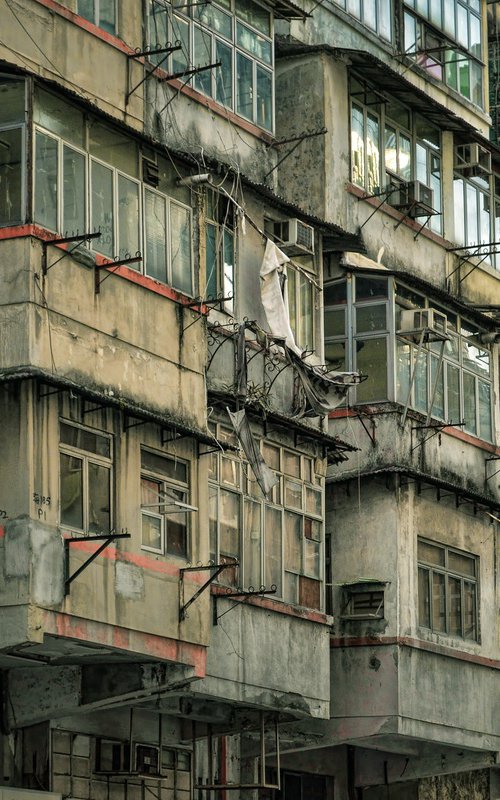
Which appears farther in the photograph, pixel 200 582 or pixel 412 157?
pixel 412 157

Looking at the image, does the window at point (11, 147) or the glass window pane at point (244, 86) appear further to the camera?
the glass window pane at point (244, 86)

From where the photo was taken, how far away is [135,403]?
66.5ft

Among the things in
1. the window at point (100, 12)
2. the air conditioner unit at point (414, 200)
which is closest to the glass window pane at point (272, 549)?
the window at point (100, 12)

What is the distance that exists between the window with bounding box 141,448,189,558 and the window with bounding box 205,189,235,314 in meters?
2.83

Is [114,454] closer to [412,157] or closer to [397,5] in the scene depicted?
[412,157]

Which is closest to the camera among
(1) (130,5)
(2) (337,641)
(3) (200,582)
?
(3) (200,582)

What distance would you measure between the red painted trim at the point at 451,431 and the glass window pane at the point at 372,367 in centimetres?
22

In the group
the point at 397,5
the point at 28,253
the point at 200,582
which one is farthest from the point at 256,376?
the point at 397,5

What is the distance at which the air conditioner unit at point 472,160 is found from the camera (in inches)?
1177

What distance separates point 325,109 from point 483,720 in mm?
8231

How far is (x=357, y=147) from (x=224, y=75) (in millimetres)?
3460

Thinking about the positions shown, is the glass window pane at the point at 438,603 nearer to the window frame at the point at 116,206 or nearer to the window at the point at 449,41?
the window frame at the point at 116,206

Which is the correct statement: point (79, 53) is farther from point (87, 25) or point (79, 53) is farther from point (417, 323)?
point (417, 323)

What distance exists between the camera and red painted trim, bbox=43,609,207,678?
18.9 meters
